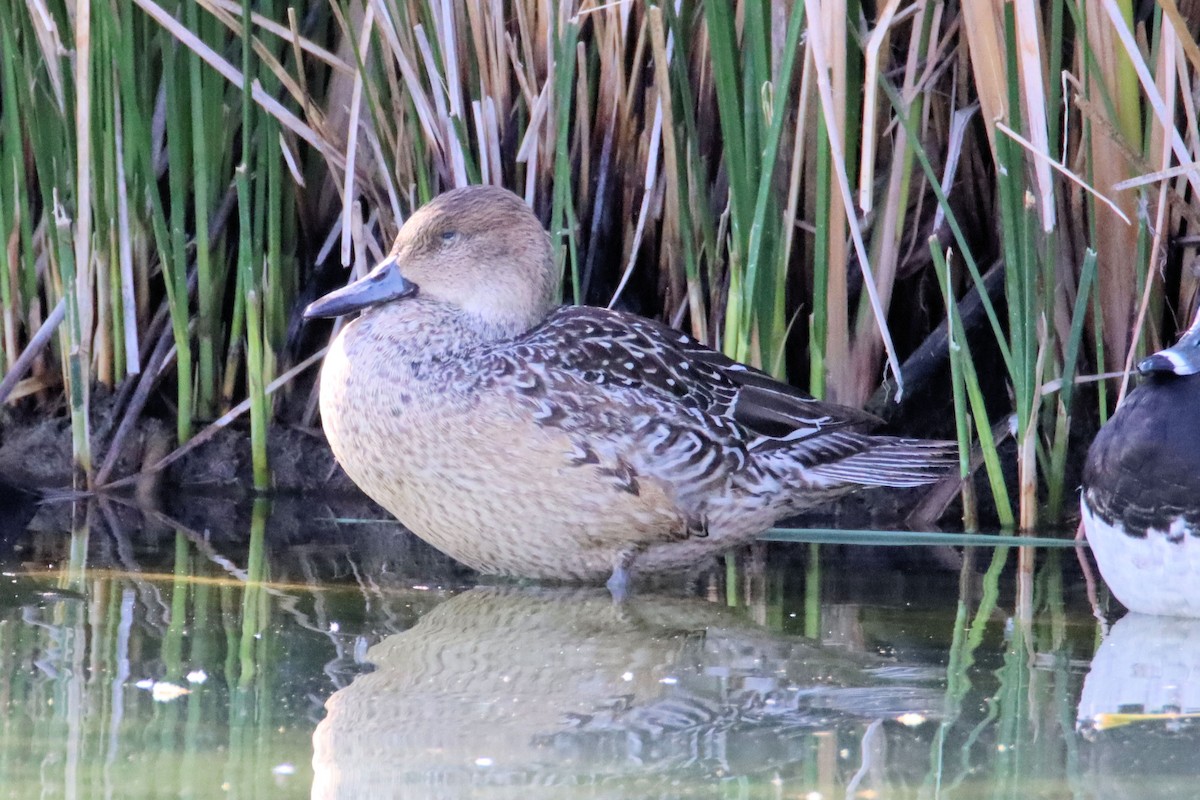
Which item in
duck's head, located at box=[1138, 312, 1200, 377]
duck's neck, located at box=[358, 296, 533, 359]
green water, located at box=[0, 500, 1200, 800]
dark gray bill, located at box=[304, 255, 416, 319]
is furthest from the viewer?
dark gray bill, located at box=[304, 255, 416, 319]

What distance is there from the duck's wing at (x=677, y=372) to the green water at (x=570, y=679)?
0.34m

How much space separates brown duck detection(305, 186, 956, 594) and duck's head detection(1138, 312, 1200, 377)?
66 centimetres

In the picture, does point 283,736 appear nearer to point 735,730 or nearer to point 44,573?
point 735,730

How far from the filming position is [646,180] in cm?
433

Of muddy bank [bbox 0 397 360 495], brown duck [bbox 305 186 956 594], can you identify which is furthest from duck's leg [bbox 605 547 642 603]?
muddy bank [bbox 0 397 360 495]

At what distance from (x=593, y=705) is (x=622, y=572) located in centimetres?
109

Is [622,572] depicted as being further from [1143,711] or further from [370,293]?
[1143,711]

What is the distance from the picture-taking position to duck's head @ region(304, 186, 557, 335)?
155 inches

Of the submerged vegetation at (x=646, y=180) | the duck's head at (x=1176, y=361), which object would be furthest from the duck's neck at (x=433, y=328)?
the duck's head at (x=1176, y=361)

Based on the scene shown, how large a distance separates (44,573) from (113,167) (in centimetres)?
136

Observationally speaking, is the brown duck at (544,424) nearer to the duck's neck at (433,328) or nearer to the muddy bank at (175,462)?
the duck's neck at (433,328)

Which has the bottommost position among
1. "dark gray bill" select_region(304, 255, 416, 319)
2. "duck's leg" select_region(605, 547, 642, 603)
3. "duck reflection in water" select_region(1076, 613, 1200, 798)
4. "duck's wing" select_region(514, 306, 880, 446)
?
"duck reflection in water" select_region(1076, 613, 1200, 798)

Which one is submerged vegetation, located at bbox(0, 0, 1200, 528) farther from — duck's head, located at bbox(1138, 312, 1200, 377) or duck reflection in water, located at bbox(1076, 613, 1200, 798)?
duck reflection in water, located at bbox(1076, 613, 1200, 798)

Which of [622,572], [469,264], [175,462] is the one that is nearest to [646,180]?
Result: [469,264]
